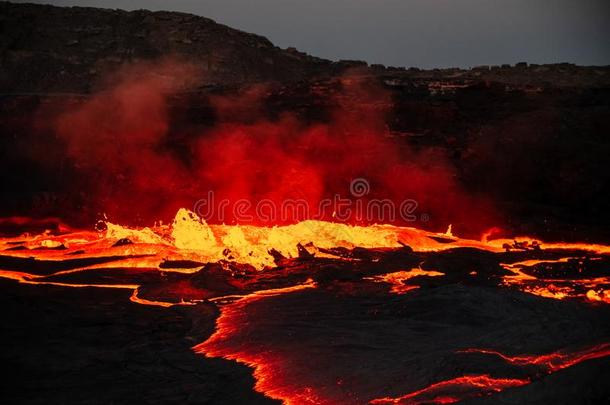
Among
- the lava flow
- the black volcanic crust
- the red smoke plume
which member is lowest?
the lava flow

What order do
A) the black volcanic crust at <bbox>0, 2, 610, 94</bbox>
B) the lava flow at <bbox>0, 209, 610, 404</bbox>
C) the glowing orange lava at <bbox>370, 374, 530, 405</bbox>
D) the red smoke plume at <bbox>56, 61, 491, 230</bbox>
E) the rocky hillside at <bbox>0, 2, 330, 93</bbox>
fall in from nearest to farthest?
the glowing orange lava at <bbox>370, 374, 530, 405</bbox> < the lava flow at <bbox>0, 209, 610, 404</bbox> < the red smoke plume at <bbox>56, 61, 491, 230</bbox> < the black volcanic crust at <bbox>0, 2, 610, 94</bbox> < the rocky hillside at <bbox>0, 2, 330, 93</bbox>

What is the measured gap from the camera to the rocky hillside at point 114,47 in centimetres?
2125

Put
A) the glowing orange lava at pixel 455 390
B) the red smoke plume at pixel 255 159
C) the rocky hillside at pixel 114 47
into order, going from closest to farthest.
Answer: the glowing orange lava at pixel 455 390 < the red smoke plume at pixel 255 159 < the rocky hillside at pixel 114 47

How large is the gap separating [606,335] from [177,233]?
22.0 ft

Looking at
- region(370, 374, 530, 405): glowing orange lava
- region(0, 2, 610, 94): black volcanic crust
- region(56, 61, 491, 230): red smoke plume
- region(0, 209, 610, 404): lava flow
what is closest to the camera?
region(370, 374, 530, 405): glowing orange lava

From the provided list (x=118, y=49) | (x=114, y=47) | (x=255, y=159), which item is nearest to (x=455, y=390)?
(x=255, y=159)

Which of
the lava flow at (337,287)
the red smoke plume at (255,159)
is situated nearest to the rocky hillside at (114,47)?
the red smoke plume at (255,159)

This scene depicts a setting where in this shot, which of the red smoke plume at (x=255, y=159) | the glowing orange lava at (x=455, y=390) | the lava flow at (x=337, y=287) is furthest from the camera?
the red smoke plume at (x=255, y=159)

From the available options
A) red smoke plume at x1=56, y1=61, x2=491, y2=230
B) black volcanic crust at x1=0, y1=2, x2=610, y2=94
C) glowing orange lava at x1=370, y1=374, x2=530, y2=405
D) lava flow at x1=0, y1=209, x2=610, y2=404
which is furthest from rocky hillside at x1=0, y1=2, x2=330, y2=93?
glowing orange lava at x1=370, y1=374, x2=530, y2=405

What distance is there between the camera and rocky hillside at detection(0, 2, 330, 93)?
21.2m

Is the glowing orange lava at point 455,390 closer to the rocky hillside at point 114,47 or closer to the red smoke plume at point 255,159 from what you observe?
the red smoke plume at point 255,159

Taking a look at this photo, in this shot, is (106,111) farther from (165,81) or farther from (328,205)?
(165,81)

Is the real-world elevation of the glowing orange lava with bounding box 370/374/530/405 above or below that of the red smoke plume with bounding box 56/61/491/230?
below

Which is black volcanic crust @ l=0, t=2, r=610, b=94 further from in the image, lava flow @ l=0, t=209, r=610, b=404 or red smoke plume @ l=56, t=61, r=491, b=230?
lava flow @ l=0, t=209, r=610, b=404
